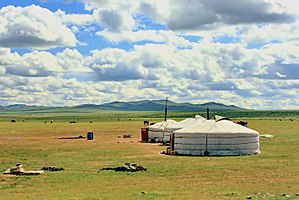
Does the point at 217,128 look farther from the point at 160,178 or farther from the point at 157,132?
the point at 157,132

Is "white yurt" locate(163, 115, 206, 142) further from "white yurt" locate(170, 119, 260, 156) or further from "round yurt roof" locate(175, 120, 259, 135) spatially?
"white yurt" locate(170, 119, 260, 156)

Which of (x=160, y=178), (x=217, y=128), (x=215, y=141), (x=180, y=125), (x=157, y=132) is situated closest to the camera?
(x=160, y=178)

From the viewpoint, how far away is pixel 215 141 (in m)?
36.2

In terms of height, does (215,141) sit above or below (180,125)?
below

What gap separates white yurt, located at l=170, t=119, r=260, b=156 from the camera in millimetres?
36188

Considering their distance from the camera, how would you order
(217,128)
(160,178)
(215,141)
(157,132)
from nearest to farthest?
(160,178) < (215,141) < (217,128) < (157,132)

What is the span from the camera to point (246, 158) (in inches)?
1326

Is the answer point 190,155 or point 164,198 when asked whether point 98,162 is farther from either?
point 164,198

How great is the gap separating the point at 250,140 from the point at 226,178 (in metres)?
13.8

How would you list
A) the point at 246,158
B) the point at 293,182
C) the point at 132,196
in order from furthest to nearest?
1. the point at 246,158
2. the point at 293,182
3. the point at 132,196

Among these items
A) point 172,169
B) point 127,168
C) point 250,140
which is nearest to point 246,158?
point 250,140

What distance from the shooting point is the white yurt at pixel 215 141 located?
119ft

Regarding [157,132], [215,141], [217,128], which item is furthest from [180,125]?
[215,141]

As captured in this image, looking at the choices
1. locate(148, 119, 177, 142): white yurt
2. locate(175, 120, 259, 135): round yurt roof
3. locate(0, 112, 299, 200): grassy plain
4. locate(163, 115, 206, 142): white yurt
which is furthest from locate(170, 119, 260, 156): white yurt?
locate(148, 119, 177, 142): white yurt
